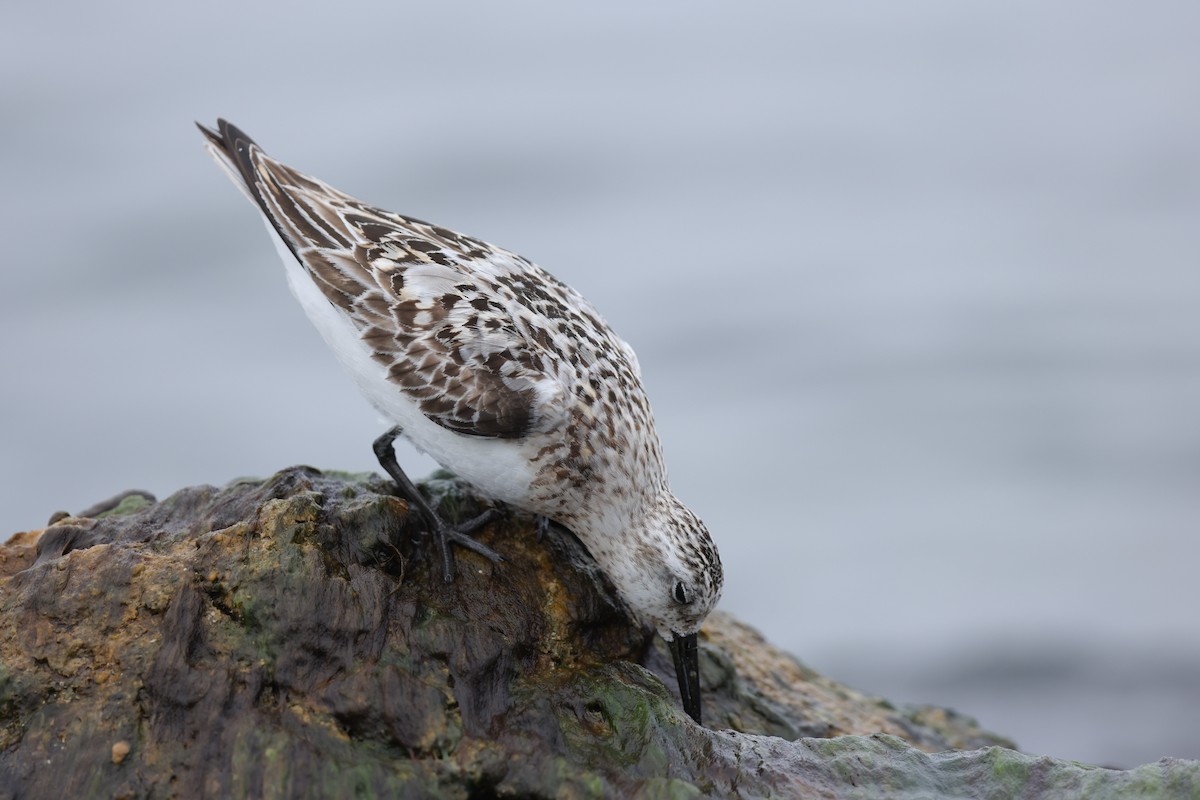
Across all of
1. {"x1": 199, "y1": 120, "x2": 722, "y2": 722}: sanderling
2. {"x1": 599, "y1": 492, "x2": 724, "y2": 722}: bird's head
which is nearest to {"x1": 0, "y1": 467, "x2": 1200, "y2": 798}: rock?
{"x1": 599, "y1": 492, "x2": 724, "y2": 722}: bird's head

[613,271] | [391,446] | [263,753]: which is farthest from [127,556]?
[613,271]

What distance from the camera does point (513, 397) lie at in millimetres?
5879

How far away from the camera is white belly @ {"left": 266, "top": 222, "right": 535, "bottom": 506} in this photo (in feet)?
19.5

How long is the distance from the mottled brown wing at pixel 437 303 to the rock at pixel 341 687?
663 mm

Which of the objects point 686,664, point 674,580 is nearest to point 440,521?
point 674,580

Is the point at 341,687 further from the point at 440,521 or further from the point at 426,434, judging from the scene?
the point at 426,434

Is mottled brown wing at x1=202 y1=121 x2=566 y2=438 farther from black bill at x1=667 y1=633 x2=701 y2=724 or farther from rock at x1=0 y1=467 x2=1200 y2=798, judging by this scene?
black bill at x1=667 y1=633 x2=701 y2=724

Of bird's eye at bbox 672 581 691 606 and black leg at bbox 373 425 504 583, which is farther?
bird's eye at bbox 672 581 691 606

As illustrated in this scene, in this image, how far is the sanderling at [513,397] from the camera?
231 inches

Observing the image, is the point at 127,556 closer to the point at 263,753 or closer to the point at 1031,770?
the point at 263,753

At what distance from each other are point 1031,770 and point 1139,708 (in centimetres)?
581

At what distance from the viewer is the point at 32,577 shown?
4922 mm

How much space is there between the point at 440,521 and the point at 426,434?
0.61 meters

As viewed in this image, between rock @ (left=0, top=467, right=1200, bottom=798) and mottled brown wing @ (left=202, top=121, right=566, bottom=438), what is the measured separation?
2.18 ft
